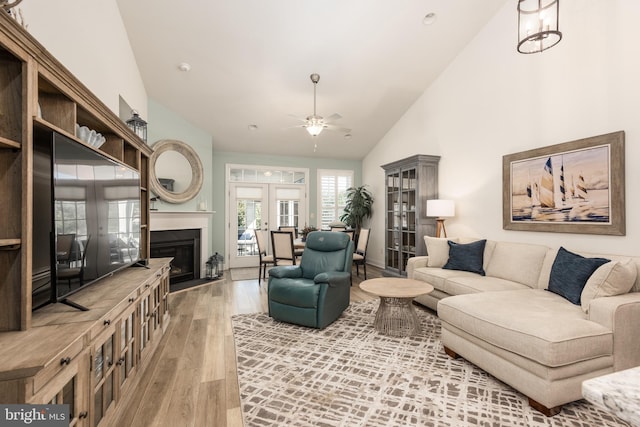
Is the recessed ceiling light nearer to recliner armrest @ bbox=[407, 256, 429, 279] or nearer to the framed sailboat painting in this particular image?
the framed sailboat painting

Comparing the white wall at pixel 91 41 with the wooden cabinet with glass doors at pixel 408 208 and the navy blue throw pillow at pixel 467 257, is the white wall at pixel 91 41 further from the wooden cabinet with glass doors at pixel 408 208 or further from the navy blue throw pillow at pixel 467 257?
the navy blue throw pillow at pixel 467 257

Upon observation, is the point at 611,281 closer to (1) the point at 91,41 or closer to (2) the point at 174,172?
(1) the point at 91,41

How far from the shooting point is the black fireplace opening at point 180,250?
15.6 feet

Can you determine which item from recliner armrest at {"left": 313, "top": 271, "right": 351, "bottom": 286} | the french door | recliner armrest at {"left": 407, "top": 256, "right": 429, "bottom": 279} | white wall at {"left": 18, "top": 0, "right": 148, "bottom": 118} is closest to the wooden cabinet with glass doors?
recliner armrest at {"left": 407, "top": 256, "right": 429, "bottom": 279}

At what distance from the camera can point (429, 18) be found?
3.74 meters

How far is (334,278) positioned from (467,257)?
1800 millimetres

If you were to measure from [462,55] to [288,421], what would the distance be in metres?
5.06

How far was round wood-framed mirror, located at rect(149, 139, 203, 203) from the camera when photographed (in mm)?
4953

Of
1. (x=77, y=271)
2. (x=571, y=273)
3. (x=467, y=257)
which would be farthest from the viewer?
(x=467, y=257)

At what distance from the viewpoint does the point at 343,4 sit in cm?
340

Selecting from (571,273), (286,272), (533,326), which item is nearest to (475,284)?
(571,273)

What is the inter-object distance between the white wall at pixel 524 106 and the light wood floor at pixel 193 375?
346cm

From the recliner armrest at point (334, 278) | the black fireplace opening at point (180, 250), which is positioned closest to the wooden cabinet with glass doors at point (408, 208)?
the recliner armrest at point (334, 278)

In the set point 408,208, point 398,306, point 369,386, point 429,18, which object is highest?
point 429,18
